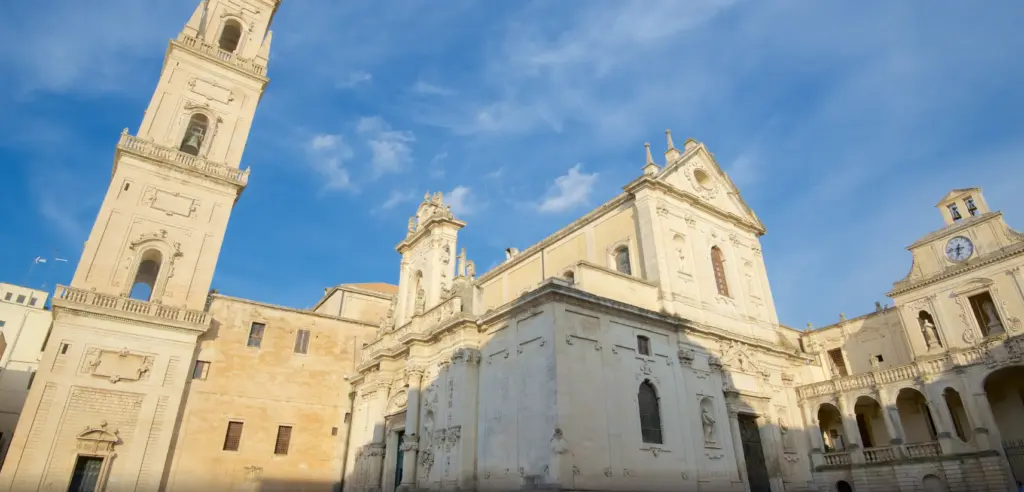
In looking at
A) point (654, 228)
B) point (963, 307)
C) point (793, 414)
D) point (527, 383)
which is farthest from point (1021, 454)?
point (527, 383)

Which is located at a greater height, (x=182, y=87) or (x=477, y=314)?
(x=182, y=87)

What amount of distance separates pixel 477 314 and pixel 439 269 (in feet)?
13.8

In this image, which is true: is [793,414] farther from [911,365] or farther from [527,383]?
[527,383]

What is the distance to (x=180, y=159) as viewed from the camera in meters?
24.7

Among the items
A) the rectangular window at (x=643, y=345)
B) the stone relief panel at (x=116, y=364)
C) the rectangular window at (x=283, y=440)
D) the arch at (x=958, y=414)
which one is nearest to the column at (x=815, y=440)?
the arch at (x=958, y=414)

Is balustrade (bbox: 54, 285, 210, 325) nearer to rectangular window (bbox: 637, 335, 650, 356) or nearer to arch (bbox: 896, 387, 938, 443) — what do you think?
rectangular window (bbox: 637, 335, 650, 356)

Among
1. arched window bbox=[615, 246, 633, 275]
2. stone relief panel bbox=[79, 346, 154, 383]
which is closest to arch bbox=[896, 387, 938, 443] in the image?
arched window bbox=[615, 246, 633, 275]

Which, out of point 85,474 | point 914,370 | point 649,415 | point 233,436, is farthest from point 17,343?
point 914,370

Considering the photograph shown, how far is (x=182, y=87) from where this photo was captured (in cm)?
2639

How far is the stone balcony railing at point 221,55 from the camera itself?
2709cm

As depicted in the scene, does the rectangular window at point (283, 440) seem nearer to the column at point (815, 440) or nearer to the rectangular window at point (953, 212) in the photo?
the column at point (815, 440)

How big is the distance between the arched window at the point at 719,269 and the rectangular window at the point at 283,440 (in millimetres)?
19158

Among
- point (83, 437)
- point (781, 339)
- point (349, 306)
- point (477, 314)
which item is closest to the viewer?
point (83, 437)

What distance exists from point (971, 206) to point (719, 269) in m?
12.6
